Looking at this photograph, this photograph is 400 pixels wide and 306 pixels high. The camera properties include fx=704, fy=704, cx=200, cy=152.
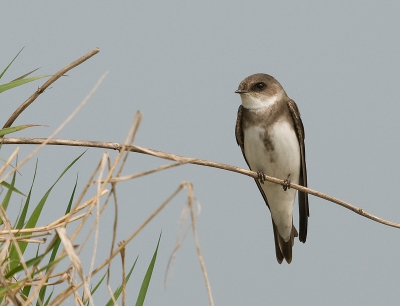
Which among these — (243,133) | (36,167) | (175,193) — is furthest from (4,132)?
(243,133)

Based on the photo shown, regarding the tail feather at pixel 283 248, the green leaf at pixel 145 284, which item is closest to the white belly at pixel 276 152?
the tail feather at pixel 283 248

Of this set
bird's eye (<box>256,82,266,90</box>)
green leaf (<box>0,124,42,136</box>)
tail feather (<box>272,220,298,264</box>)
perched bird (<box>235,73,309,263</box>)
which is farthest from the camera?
tail feather (<box>272,220,298,264</box>)

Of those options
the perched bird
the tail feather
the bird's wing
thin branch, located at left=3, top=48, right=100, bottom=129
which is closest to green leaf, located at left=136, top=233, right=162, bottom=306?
thin branch, located at left=3, top=48, right=100, bottom=129

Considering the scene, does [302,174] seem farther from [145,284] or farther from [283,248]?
[145,284]

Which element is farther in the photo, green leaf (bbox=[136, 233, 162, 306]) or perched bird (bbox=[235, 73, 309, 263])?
perched bird (bbox=[235, 73, 309, 263])

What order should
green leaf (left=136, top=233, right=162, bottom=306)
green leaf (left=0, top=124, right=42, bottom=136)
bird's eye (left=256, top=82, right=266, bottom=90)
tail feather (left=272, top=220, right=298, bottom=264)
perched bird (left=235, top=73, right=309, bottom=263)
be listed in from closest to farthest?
green leaf (left=136, top=233, right=162, bottom=306)
green leaf (left=0, top=124, right=42, bottom=136)
perched bird (left=235, top=73, right=309, bottom=263)
bird's eye (left=256, top=82, right=266, bottom=90)
tail feather (left=272, top=220, right=298, bottom=264)

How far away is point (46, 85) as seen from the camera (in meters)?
1.53

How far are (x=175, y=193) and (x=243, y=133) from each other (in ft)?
7.57

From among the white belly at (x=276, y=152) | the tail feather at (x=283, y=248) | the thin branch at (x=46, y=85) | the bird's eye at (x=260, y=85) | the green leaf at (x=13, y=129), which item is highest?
the bird's eye at (x=260, y=85)

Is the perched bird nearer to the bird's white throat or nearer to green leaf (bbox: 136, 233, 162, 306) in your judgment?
the bird's white throat

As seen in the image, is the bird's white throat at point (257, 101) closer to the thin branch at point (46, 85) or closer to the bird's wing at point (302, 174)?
the bird's wing at point (302, 174)

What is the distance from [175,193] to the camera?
0.95m

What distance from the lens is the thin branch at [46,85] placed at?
1.46 m

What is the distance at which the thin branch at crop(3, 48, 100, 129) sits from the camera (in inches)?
57.3
